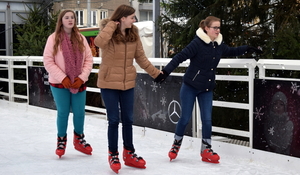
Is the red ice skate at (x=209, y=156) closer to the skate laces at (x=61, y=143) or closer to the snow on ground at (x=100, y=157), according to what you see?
the snow on ground at (x=100, y=157)

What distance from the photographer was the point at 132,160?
493 cm

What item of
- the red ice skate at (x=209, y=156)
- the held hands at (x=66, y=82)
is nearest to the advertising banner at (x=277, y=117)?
the red ice skate at (x=209, y=156)

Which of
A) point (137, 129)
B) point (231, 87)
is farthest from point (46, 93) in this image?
point (231, 87)

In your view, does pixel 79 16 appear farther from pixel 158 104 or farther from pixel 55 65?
pixel 55 65

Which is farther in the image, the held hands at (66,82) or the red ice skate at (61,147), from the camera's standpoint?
the red ice skate at (61,147)

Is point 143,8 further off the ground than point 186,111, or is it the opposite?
point 143,8

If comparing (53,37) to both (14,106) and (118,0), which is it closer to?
(14,106)

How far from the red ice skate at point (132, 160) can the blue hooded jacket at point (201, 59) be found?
32.4 inches

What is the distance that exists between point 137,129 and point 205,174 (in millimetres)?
2415

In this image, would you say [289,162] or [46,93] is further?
[46,93]

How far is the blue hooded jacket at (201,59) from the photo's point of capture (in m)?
4.99

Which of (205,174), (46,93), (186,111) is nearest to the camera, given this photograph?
(205,174)

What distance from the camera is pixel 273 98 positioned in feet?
16.5

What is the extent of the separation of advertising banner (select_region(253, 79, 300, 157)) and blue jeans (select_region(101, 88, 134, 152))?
1239 mm
